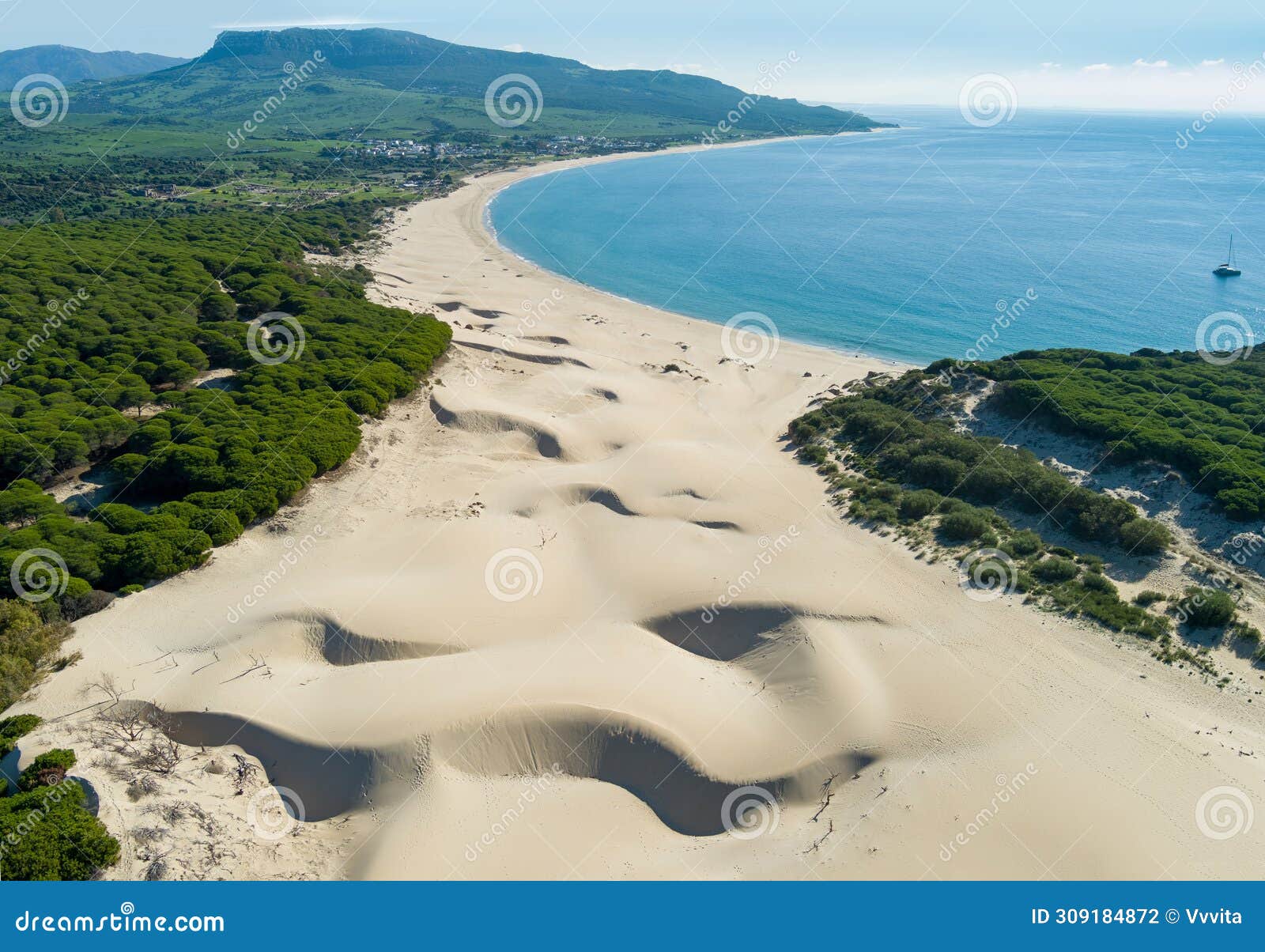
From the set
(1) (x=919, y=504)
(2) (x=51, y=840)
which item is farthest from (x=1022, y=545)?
(2) (x=51, y=840)

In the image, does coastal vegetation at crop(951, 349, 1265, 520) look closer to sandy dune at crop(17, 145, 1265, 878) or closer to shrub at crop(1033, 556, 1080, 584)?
shrub at crop(1033, 556, 1080, 584)

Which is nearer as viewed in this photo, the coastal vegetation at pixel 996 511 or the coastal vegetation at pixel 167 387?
the coastal vegetation at pixel 996 511

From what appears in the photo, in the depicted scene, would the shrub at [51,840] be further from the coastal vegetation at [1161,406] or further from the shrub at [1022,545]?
the coastal vegetation at [1161,406]

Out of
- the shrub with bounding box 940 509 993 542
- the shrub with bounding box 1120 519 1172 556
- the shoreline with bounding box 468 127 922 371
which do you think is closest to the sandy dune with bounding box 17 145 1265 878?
the shrub with bounding box 940 509 993 542

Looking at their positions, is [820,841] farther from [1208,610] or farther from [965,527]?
[965,527]

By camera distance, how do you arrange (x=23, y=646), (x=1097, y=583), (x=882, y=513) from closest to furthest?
(x=23, y=646) → (x=1097, y=583) → (x=882, y=513)

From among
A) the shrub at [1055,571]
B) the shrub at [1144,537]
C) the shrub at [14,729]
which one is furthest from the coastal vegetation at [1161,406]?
the shrub at [14,729]
